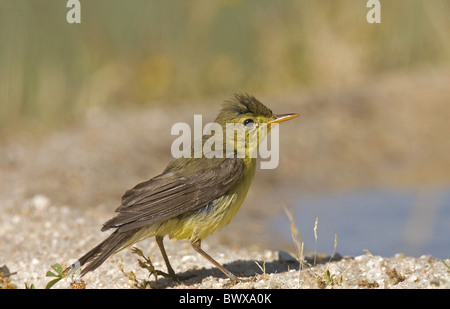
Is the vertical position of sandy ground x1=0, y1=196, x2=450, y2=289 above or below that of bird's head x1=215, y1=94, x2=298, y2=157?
below

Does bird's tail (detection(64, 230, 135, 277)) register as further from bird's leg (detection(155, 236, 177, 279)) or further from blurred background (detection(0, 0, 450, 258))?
blurred background (detection(0, 0, 450, 258))

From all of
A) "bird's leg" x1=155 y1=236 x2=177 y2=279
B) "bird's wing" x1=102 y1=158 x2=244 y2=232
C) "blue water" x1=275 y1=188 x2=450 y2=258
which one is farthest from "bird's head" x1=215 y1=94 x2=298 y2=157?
"blue water" x1=275 y1=188 x2=450 y2=258

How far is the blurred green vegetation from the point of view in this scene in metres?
12.5

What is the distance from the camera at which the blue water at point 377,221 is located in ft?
25.8

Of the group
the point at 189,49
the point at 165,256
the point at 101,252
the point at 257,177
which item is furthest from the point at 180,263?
the point at 189,49

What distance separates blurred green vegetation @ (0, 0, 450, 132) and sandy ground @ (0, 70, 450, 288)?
758 mm

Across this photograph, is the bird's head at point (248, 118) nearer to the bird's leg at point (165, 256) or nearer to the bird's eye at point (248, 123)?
the bird's eye at point (248, 123)

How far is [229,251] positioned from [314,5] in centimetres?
788

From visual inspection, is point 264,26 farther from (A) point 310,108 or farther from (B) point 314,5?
(A) point 310,108

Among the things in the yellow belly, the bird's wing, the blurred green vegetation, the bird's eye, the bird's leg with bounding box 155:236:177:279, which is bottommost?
the bird's leg with bounding box 155:236:177:279

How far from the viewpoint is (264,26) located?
46.1 ft

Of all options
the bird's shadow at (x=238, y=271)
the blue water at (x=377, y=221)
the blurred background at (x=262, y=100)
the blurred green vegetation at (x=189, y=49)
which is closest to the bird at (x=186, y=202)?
the bird's shadow at (x=238, y=271)
